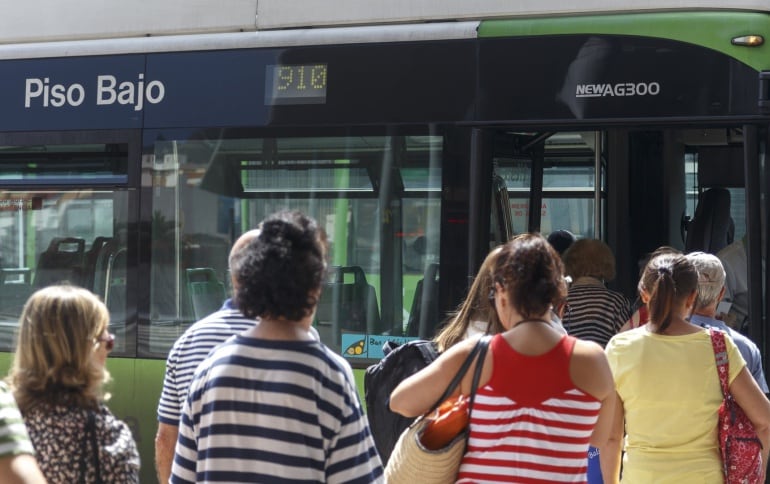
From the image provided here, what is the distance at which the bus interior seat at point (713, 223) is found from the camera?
234 inches

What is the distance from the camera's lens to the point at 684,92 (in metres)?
4.87

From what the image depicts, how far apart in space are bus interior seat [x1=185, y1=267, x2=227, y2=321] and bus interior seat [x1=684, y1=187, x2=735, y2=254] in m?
2.61

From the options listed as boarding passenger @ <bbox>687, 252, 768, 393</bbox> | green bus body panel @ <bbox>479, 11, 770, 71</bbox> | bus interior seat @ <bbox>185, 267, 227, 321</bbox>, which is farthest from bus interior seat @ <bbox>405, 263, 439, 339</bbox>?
boarding passenger @ <bbox>687, 252, 768, 393</bbox>

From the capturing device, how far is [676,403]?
11.7ft

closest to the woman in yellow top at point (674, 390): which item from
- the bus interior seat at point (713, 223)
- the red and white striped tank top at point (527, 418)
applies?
the red and white striped tank top at point (527, 418)

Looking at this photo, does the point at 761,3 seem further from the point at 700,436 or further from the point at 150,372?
the point at 150,372

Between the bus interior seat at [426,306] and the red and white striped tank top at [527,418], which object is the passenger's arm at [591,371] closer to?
the red and white striped tank top at [527,418]

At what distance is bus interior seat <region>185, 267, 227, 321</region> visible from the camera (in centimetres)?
562

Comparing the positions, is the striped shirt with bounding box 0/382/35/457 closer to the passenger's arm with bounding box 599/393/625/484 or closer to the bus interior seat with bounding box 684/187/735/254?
the passenger's arm with bounding box 599/393/625/484

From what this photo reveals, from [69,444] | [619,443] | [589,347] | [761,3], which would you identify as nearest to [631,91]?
[761,3]

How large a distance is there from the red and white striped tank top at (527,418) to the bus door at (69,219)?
3.27 m

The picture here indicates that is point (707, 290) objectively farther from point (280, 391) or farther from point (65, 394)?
point (65, 394)

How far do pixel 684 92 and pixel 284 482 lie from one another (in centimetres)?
304

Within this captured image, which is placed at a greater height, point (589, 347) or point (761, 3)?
point (761, 3)
